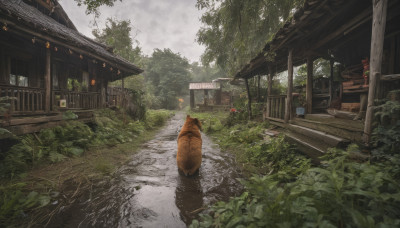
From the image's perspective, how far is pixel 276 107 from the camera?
6.66 meters

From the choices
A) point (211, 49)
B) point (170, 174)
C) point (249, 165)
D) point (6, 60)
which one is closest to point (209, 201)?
point (170, 174)

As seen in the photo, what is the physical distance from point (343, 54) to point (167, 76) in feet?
103

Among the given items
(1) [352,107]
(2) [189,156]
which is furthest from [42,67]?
Result: (1) [352,107]

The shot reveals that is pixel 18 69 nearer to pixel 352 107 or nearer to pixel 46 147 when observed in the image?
pixel 46 147

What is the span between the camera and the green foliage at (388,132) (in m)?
2.31

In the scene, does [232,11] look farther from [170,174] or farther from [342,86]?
[170,174]

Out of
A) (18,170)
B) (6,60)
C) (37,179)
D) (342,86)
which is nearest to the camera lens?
(37,179)

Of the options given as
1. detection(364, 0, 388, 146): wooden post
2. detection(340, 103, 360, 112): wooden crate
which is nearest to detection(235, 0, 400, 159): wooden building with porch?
detection(364, 0, 388, 146): wooden post

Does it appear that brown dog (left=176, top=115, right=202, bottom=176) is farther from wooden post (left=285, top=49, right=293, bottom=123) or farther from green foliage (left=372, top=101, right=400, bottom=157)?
wooden post (left=285, top=49, right=293, bottom=123)

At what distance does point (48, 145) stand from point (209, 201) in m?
4.79

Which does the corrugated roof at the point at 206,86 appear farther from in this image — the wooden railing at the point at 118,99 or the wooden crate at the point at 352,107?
the wooden crate at the point at 352,107

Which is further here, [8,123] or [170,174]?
[8,123]

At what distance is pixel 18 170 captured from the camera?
3527 mm

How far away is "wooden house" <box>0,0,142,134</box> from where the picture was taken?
4.70 m
